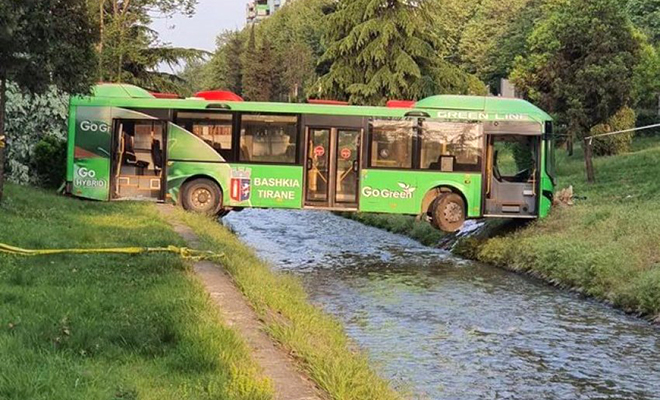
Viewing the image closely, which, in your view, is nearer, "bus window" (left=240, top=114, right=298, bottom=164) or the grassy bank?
the grassy bank

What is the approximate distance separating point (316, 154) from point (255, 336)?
11824 mm

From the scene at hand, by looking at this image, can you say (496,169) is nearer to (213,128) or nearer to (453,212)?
(453,212)

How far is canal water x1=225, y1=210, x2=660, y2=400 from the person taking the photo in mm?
9117

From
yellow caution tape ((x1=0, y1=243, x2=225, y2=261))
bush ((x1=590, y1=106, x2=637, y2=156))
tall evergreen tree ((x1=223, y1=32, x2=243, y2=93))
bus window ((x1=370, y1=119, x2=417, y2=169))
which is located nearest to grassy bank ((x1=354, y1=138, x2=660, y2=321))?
bus window ((x1=370, y1=119, x2=417, y2=169))

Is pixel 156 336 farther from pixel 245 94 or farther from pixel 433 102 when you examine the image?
pixel 245 94

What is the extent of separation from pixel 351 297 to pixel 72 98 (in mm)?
8971

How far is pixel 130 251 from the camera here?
35.8 ft

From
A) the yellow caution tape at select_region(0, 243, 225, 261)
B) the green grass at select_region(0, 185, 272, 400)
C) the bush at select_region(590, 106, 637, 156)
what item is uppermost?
the bush at select_region(590, 106, 637, 156)

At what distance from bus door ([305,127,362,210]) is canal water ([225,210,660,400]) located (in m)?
1.41

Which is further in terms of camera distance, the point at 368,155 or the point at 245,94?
the point at 245,94

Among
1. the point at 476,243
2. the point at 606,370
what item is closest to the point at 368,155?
the point at 476,243

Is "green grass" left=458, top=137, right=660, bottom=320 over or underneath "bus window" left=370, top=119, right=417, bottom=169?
underneath

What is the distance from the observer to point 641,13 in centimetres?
5288

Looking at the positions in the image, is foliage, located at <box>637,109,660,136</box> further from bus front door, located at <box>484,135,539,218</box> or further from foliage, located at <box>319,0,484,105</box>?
bus front door, located at <box>484,135,539,218</box>
